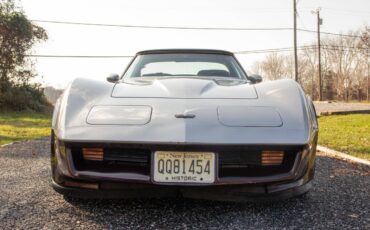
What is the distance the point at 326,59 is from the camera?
65.9m

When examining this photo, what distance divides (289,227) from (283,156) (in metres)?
0.40

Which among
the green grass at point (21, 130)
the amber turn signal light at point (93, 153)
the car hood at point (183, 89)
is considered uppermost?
the car hood at point (183, 89)

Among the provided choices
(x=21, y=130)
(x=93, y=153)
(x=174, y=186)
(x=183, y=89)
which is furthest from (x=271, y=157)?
(x=21, y=130)

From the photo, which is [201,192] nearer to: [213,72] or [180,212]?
[180,212]

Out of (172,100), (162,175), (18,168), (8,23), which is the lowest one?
(18,168)

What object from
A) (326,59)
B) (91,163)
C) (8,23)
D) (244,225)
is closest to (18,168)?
(91,163)

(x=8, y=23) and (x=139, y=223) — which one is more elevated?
(x=8, y=23)

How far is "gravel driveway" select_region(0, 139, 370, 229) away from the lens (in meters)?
2.40

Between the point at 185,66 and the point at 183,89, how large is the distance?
4.12 ft

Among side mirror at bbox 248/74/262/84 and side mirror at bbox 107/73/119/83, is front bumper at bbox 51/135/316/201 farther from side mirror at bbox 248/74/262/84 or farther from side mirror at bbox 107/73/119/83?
side mirror at bbox 248/74/262/84

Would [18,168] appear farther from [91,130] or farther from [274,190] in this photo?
[274,190]

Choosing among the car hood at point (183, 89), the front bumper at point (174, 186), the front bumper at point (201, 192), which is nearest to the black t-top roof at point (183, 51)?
the car hood at point (183, 89)

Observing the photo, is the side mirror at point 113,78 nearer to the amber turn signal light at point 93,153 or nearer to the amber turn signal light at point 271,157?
the amber turn signal light at point 93,153

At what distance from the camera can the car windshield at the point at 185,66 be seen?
393cm
